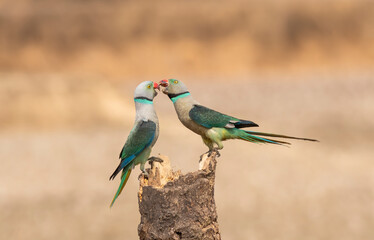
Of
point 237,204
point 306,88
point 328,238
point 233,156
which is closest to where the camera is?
point 328,238

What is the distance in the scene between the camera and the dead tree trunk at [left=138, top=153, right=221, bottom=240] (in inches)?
240

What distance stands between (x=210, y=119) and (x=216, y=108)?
94.7 ft

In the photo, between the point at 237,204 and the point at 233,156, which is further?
the point at 233,156

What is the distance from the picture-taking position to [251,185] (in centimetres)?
1878

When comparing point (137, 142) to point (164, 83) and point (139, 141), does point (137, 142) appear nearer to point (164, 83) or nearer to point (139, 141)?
point (139, 141)

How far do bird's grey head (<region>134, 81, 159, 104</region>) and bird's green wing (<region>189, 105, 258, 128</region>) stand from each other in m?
0.41

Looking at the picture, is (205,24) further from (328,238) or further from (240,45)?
(328,238)

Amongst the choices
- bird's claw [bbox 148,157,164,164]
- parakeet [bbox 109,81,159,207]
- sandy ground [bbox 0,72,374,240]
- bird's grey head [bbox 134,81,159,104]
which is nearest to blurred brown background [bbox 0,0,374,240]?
sandy ground [bbox 0,72,374,240]

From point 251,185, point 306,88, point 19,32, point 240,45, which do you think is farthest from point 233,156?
point 19,32

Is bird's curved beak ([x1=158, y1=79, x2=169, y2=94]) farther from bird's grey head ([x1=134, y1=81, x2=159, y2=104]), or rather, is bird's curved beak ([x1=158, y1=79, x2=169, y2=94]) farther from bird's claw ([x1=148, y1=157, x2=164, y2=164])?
bird's claw ([x1=148, y1=157, x2=164, y2=164])

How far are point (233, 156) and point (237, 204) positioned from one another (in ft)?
12.7

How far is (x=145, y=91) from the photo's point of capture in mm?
6117

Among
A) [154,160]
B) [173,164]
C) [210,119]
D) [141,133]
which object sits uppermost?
[173,164]

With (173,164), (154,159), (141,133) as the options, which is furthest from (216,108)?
(141,133)
